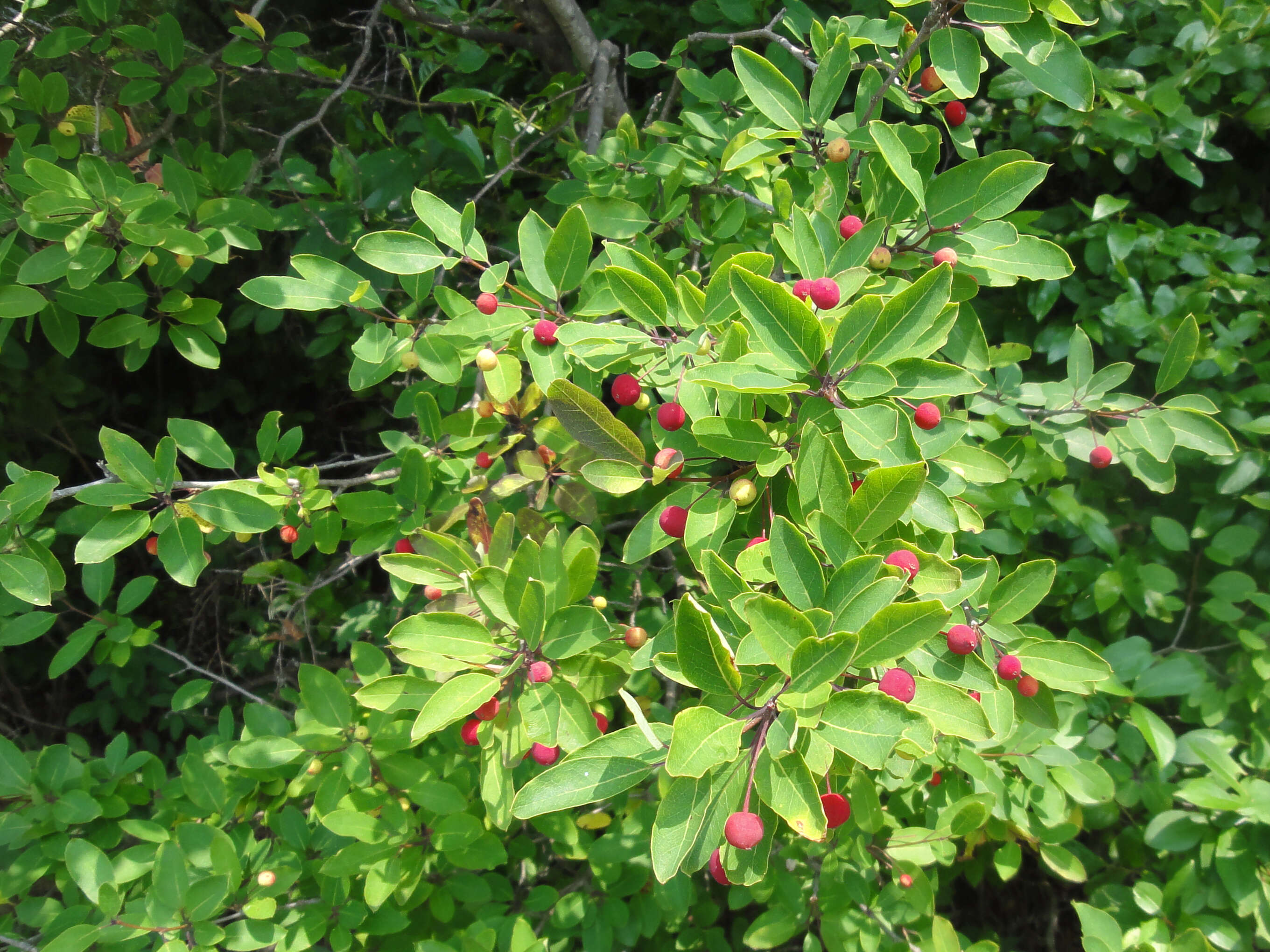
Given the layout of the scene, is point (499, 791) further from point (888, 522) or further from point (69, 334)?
point (69, 334)

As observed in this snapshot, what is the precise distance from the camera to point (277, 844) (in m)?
1.94

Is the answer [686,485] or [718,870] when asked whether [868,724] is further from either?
[686,485]

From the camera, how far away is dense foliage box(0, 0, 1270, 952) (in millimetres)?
1062

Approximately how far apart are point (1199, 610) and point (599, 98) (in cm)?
233

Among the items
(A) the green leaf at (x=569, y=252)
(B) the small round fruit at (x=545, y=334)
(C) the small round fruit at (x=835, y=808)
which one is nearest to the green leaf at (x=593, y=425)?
(B) the small round fruit at (x=545, y=334)

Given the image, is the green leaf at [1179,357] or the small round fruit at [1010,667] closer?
the small round fruit at [1010,667]

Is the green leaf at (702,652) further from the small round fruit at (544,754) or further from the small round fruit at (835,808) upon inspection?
the small round fruit at (544,754)

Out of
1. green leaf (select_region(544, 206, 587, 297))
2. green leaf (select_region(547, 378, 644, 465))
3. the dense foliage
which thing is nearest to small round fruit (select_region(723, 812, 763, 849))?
the dense foliage

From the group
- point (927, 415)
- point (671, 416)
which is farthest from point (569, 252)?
point (927, 415)

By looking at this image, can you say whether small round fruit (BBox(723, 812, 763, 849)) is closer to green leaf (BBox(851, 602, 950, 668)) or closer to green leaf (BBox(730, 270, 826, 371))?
green leaf (BBox(851, 602, 950, 668))

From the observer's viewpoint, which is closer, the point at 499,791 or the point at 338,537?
the point at 499,791

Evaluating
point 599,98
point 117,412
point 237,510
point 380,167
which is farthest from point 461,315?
point 117,412

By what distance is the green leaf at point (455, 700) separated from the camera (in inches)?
42.4

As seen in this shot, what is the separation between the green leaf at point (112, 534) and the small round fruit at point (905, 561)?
1256 millimetres
